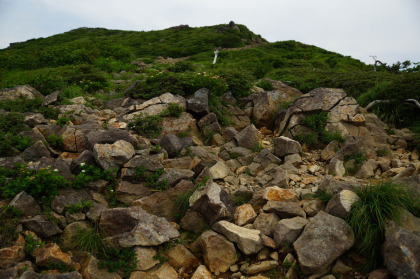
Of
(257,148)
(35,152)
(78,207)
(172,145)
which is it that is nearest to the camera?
(78,207)

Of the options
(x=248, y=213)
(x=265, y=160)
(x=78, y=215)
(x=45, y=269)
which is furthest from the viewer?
(x=265, y=160)

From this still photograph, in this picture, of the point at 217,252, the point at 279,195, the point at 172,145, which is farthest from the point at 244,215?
the point at 172,145

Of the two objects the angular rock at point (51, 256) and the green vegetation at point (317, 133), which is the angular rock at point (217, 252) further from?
the green vegetation at point (317, 133)

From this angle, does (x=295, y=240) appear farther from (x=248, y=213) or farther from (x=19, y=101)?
(x=19, y=101)

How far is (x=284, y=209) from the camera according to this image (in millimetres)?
6109

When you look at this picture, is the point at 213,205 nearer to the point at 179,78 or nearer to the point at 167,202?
the point at 167,202

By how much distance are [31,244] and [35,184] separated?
1.33 m

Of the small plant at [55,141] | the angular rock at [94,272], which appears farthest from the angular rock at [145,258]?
the small plant at [55,141]

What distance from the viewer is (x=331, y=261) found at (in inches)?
198

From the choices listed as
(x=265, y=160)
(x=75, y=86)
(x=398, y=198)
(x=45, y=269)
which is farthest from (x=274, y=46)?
(x=45, y=269)

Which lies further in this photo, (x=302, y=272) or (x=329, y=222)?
(x=329, y=222)

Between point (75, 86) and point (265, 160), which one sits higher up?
point (75, 86)

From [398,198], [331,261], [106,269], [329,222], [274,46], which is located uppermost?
[274,46]

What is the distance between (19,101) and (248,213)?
391 inches
